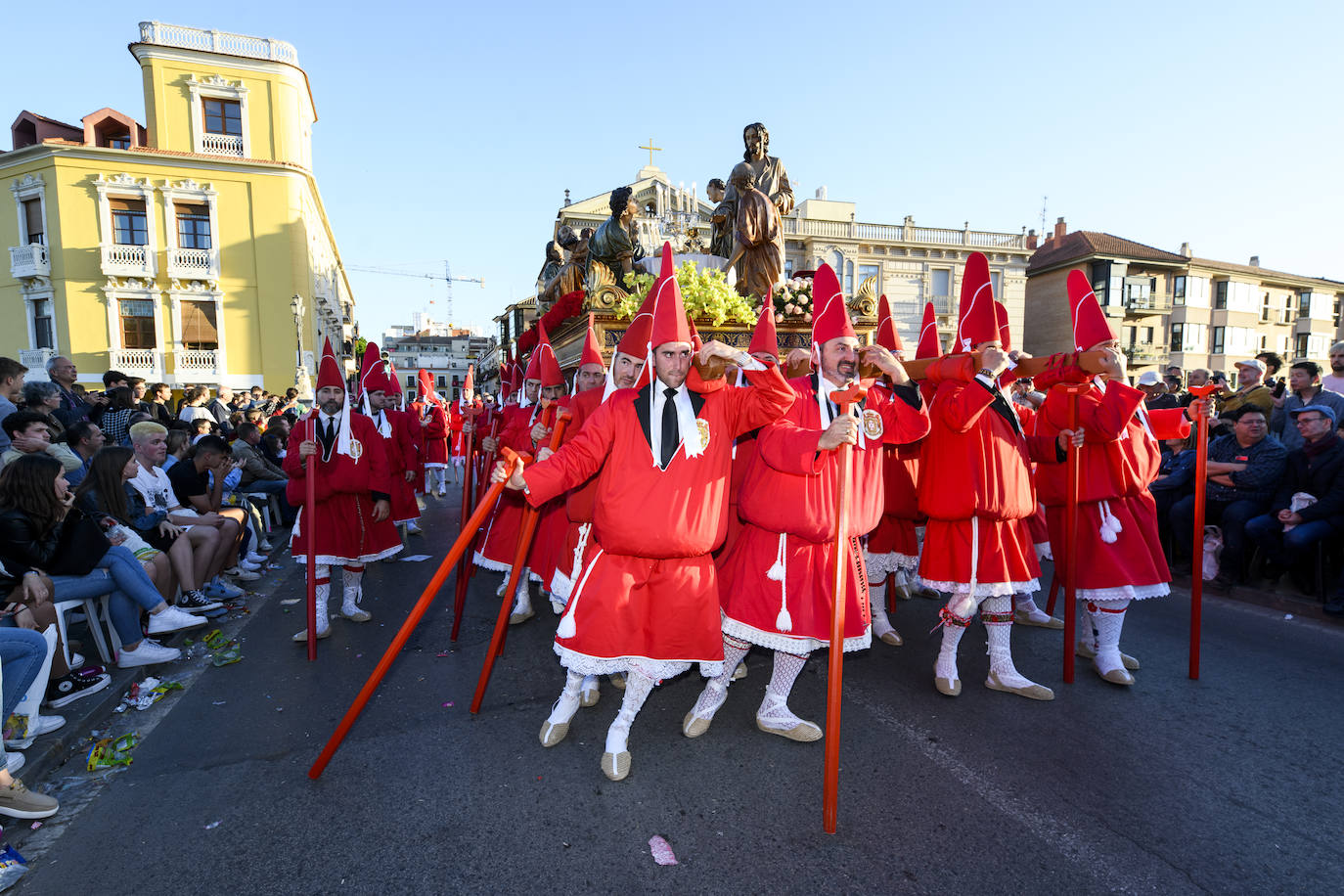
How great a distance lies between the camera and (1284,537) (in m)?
5.73

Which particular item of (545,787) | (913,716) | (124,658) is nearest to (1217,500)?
(913,716)

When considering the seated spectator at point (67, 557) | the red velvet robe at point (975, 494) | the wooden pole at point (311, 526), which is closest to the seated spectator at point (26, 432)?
the seated spectator at point (67, 557)

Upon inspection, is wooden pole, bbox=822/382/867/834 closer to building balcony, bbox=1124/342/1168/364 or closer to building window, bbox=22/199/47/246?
building window, bbox=22/199/47/246

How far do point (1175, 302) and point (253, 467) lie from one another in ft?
143

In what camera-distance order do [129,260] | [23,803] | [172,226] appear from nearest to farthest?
[23,803] < [129,260] < [172,226]

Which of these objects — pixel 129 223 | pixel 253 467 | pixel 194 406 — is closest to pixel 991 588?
pixel 253 467

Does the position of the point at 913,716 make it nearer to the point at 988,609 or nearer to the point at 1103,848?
the point at 988,609

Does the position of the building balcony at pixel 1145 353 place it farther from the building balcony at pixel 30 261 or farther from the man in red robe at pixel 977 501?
the building balcony at pixel 30 261

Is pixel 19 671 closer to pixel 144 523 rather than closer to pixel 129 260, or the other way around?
pixel 144 523

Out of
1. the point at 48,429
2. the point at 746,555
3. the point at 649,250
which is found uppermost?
the point at 649,250

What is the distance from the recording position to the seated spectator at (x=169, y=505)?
19.2 feet

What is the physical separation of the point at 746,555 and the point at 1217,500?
5667 millimetres

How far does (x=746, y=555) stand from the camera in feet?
11.6

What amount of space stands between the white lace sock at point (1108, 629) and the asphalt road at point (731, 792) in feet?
0.50
